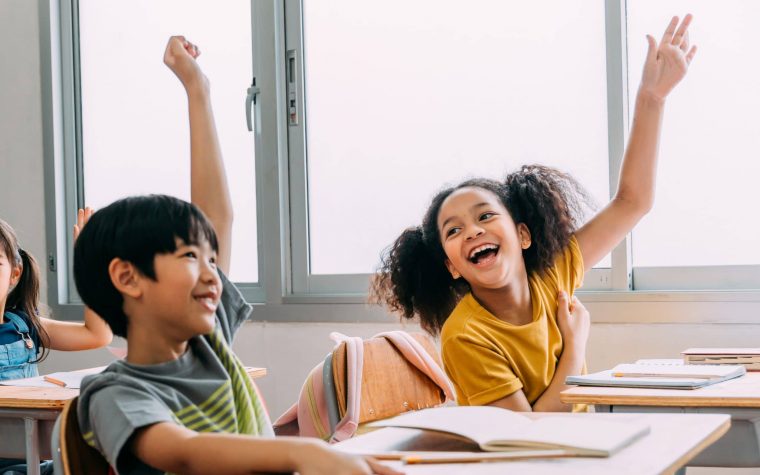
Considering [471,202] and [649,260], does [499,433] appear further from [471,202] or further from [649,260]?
[649,260]

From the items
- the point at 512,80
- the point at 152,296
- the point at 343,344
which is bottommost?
the point at 343,344

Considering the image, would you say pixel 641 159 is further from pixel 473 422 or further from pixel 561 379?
pixel 473 422

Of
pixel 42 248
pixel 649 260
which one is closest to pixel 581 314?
pixel 649 260

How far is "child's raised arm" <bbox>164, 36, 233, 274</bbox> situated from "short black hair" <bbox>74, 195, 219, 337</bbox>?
0.75 ft

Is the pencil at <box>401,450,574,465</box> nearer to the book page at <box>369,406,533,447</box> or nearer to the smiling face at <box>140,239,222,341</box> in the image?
the book page at <box>369,406,533,447</box>

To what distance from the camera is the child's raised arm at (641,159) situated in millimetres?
2385

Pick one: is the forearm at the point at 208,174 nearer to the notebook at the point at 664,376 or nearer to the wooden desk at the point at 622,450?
the wooden desk at the point at 622,450

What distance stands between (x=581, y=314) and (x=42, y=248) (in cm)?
280

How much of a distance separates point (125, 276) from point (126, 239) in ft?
0.17

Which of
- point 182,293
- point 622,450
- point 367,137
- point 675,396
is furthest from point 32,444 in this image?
point 367,137

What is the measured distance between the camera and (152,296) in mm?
1299

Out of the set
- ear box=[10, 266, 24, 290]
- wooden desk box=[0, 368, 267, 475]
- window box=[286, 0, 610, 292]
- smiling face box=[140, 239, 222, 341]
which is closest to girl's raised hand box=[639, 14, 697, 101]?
window box=[286, 0, 610, 292]

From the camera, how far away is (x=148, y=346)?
4.31ft

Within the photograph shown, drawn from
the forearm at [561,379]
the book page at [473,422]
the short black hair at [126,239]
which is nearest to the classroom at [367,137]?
the forearm at [561,379]
